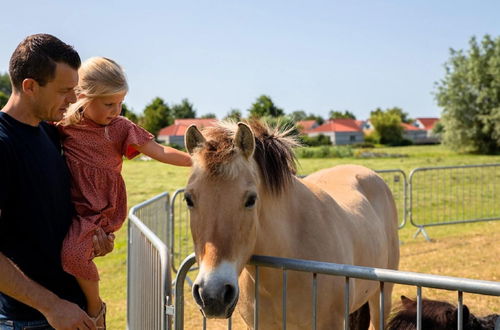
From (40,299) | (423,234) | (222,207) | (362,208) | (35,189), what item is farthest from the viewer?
(423,234)

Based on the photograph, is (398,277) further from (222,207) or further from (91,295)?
(91,295)

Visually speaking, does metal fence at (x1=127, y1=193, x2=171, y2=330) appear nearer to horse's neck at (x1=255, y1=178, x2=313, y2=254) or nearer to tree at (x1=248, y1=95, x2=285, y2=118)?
horse's neck at (x1=255, y1=178, x2=313, y2=254)

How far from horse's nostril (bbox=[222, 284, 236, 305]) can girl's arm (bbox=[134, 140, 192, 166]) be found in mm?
934

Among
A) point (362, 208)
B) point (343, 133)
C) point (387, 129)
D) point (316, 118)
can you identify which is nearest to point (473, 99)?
point (362, 208)

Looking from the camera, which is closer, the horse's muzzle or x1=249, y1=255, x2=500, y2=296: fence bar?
x1=249, y1=255, x2=500, y2=296: fence bar

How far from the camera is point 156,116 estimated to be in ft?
245

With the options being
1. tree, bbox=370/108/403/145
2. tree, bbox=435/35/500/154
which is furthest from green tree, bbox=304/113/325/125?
tree, bbox=435/35/500/154

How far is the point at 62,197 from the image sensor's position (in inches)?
79.4

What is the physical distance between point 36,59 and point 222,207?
41.2 inches

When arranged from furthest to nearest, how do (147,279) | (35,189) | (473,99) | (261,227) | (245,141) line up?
1. (473,99)
2. (147,279)
3. (261,227)
4. (245,141)
5. (35,189)

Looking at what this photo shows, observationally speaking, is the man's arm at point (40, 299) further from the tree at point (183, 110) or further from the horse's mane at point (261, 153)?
the tree at point (183, 110)

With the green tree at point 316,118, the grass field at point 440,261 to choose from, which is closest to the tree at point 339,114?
the green tree at point 316,118

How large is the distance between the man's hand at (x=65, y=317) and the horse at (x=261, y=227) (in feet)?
1.60

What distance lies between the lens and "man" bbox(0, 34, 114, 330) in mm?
1760
